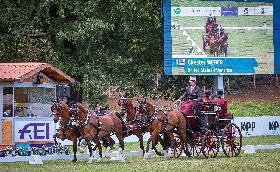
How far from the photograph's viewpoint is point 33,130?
29203mm

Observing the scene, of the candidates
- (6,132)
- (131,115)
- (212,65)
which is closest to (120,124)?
(131,115)

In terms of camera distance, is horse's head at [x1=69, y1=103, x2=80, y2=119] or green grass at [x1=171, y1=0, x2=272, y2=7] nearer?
horse's head at [x1=69, y1=103, x2=80, y2=119]

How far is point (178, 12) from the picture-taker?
3441cm

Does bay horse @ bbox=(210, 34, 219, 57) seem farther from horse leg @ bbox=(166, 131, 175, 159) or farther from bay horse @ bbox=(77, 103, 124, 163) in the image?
bay horse @ bbox=(77, 103, 124, 163)

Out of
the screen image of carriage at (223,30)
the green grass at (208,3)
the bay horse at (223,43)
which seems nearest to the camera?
the screen image of carriage at (223,30)

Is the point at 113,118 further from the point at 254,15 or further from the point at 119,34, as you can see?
the point at 119,34

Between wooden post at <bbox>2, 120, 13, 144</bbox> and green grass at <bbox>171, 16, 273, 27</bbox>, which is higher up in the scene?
green grass at <bbox>171, 16, 273, 27</bbox>

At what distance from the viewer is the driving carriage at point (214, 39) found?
34688 mm

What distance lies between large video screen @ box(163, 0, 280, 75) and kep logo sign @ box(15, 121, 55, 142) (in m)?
6.53

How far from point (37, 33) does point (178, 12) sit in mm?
7315

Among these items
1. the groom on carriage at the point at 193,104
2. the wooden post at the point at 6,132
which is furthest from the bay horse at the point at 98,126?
the wooden post at the point at 6,132

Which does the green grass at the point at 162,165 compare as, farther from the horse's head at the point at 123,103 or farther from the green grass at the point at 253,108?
the green grass at the point at 253,108

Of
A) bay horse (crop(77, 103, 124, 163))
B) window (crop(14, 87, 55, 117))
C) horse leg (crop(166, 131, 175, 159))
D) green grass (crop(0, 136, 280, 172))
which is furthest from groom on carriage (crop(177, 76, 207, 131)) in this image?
window (crop(14, 87, 55, 117))

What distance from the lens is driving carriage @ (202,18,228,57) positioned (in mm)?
34688
